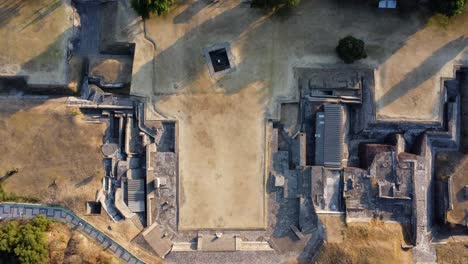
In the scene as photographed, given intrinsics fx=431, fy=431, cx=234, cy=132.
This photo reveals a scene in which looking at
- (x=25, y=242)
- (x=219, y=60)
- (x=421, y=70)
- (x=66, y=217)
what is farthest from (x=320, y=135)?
(x=25, y=242)

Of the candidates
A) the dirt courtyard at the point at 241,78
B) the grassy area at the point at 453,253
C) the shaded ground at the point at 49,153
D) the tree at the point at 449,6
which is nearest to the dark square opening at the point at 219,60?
the dirt courtyard at the point at 241,78

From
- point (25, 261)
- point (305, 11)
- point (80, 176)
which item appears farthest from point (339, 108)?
point (25, 261)

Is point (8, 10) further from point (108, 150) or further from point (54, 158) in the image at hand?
point (108, 150)

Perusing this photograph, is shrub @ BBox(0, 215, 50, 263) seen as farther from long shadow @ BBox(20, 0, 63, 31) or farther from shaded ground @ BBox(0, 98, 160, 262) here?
long shadow @ BBox(20, 0, 63, 31)

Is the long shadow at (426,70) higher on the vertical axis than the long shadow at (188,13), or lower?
lower

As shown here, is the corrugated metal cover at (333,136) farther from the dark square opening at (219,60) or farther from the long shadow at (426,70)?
the dark square opening at (219,60)

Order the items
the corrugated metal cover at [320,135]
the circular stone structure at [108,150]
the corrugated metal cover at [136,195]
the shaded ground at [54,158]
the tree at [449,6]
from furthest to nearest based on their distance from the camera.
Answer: the corrugated metal cover at [320,135], the corrugated metal cover at [136,195], the circular stone structure at [108,150], the shaded ground at [54,158], the tree at [449,6]

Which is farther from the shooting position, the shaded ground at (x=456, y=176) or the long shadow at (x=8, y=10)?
the shaded ground at (x=456, y=176)
